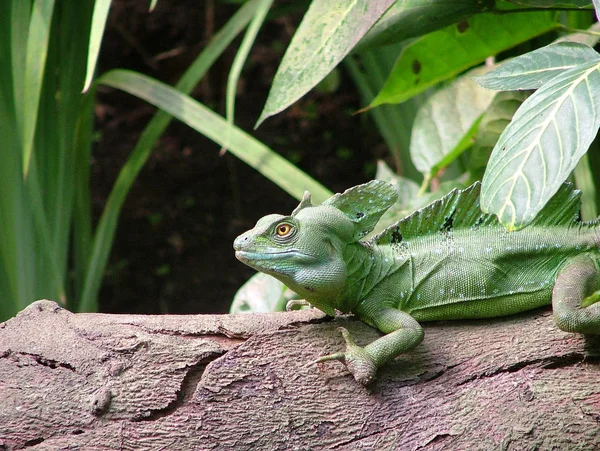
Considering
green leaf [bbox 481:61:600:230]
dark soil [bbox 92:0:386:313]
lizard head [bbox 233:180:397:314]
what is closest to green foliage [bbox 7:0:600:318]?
green leaf [bbox 481:61:600:230]

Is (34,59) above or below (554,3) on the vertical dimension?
above

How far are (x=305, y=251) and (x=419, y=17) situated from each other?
145cm

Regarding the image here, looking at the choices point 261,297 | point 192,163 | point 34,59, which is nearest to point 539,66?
point 261,297

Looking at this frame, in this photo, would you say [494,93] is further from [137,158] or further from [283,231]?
[137,158]

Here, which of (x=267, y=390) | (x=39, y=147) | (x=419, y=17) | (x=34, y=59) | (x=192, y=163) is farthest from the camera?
(x=192, y=163)

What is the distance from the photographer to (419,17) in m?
3.37

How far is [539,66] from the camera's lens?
2.54 metres

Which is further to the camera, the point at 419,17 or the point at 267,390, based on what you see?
the point at 419,17

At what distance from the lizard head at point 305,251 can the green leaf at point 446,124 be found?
1.16m

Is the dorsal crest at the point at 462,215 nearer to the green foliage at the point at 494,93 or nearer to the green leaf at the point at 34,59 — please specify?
the green foliage at the point at 494,93

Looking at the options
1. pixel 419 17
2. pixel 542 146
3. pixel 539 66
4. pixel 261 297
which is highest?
pixel 419 17

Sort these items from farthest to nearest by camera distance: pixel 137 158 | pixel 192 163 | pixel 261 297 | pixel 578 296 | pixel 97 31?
pixel 192 163 → pixel 137 158 → pixel 261 297 → pixel 97 31 → pixel 578 296

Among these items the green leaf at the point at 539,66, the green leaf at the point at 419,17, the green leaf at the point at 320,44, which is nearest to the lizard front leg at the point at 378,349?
the green leaf at the point at 539,66

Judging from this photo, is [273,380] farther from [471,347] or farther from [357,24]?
[357,24]
